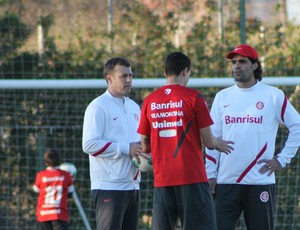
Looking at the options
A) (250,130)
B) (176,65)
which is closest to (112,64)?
(176,65)

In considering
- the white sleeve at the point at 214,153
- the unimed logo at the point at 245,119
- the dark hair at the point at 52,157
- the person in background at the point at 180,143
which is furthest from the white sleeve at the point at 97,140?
the dark hair at the point at 52,157

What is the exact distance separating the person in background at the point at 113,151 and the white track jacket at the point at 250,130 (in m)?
0.77

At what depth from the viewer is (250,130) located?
7.14 metres

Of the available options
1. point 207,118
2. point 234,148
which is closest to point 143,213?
point 234,148

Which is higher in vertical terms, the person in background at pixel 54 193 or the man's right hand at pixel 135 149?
the man's right hand at pixel 135 149

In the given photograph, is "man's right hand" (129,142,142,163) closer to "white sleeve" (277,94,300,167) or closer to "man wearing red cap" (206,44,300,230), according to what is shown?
"man wearing red cap" (206,44,300,230)

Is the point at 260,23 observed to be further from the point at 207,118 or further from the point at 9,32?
the point at 207,118

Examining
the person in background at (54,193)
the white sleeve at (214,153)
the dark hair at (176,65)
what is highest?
the dark hair at (176,65)

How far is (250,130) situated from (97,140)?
52.6 inches

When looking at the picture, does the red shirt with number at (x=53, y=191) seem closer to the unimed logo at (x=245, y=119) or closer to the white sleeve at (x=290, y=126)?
the unimed logo at (x=245, y=119)

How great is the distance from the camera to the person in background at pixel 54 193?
35.8 ft

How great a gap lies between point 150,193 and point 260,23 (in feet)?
9.65

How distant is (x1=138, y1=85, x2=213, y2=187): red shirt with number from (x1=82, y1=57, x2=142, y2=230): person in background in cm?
57

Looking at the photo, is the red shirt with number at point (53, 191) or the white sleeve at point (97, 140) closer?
the white sleeve at point (97, 140)
